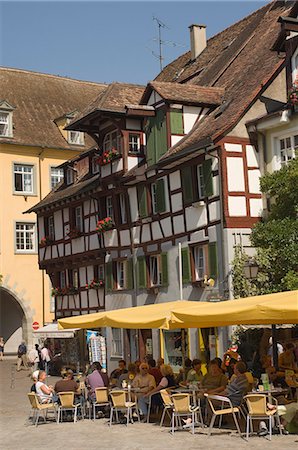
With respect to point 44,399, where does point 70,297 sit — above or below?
above

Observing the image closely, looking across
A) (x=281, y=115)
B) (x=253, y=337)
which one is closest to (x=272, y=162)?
(x=281, y=115)

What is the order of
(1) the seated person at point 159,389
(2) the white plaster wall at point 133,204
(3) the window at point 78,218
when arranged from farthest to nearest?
(3) the window at point 78,218, (2) the white plaster wall at point 133,204, (1) the seated person at point 159,389

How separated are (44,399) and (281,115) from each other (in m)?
10.6

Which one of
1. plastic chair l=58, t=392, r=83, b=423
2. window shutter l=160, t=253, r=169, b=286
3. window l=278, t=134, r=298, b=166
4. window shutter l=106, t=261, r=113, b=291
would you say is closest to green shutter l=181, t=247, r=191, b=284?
window shutter l=160, t=253, r=169, b=286

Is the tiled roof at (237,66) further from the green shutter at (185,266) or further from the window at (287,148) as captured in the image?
the green shutter at (185,266)

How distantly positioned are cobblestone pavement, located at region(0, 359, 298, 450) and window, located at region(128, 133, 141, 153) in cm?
1277

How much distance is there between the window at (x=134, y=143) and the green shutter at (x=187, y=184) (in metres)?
3.82

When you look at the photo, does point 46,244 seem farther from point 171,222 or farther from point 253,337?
point 253,337

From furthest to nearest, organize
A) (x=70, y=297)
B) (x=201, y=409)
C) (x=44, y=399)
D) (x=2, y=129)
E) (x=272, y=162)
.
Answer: (x=2, y=129)
(x=70, y=297)
(x=272, y=162)
(x=44, y=399)
(x=201, y=409)

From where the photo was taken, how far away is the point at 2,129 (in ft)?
158

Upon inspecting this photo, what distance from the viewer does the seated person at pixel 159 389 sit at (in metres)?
16.1

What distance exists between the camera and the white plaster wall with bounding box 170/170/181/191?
84.1 feet

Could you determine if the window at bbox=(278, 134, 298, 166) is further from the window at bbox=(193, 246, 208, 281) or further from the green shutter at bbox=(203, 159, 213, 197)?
the window at bbox=(193, 246, 208, 281)

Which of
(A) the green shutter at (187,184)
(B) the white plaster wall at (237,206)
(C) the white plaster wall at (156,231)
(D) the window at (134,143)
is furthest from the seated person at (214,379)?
(D) the window at (134,143)
